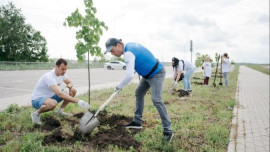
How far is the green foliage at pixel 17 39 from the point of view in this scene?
118ft

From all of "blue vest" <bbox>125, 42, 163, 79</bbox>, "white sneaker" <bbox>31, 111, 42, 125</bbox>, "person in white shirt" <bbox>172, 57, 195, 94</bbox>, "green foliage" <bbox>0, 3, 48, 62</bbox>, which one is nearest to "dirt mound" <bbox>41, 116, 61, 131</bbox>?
"white sneaker" <bbox>31, 111, 42, 125</bbox>

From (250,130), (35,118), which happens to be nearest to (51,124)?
(35,118)

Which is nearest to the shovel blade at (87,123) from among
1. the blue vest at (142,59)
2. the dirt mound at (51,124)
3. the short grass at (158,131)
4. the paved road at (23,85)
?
the short grass at (158,131)

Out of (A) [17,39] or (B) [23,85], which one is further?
(A) [17,39]

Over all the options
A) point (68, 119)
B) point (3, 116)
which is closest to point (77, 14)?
point (68, 119)

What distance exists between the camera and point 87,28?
574 centimetres

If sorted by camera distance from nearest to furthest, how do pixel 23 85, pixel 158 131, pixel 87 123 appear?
1. pixel 87 123
2. pixel 158 131
3. pixel 23 85

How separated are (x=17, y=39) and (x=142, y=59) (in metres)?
39.3

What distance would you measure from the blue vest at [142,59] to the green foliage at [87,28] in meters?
2.13

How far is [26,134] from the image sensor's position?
407 centimetres

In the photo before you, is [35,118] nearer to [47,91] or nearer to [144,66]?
[47,91]

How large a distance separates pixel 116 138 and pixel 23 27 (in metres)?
40.4

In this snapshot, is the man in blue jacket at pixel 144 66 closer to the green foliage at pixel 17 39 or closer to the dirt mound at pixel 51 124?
the dirt mound at pixel 51 124

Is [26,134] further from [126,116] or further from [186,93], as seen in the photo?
[186,93]
